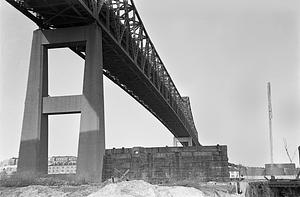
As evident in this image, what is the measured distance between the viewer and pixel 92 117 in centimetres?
2595

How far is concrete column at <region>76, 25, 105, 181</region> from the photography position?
25031 millimetres

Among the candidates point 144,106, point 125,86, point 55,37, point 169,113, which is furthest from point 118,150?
point 169,113

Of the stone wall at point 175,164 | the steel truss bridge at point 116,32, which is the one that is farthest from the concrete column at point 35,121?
the stone wall at point 175,164

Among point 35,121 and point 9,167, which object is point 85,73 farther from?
point 9,167

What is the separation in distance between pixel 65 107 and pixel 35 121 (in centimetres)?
223

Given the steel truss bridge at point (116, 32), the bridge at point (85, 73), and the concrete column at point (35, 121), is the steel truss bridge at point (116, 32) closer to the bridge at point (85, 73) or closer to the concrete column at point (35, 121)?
the bridge at point (85, 73)

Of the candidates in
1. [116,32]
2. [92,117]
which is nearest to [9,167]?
[116,32]

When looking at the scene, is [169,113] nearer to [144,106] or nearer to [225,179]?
[144,106]

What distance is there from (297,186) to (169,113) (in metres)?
→ 42.3

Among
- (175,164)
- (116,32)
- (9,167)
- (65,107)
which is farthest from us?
(9,167)

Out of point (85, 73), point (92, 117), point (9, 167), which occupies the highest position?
point (85, 73)

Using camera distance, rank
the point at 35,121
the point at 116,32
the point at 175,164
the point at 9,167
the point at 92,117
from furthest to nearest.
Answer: the point at 9,167 < the point at 116,32 < the point at 175,164 < the point at 35,121 < the point at 92,117

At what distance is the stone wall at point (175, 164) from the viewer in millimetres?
30969

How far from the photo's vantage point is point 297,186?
2553cm
